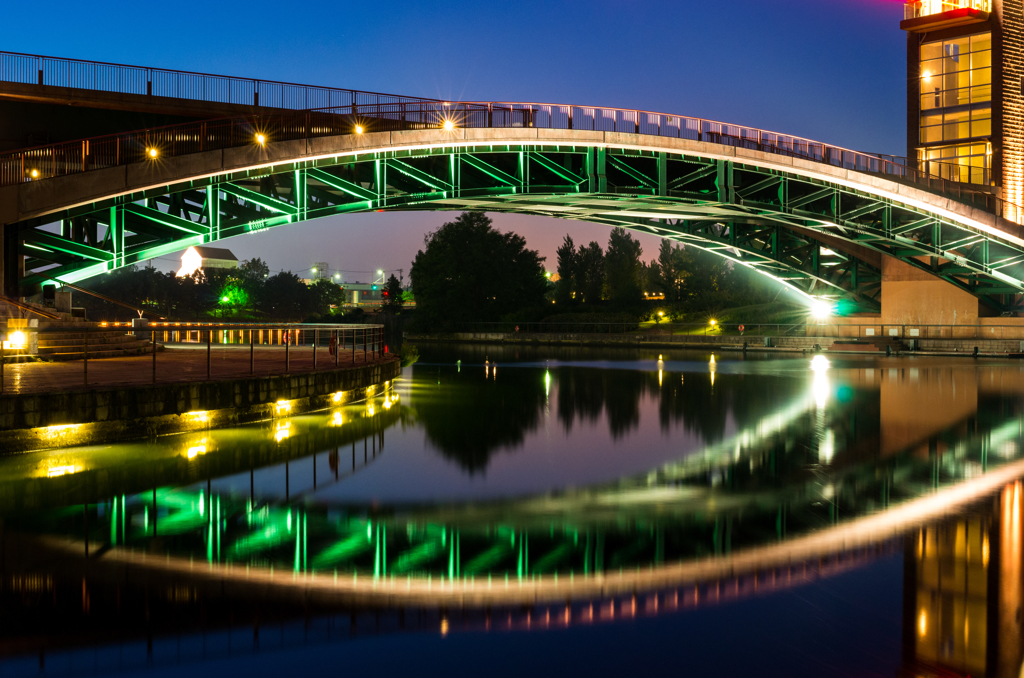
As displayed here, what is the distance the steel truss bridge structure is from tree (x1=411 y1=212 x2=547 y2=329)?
142ft

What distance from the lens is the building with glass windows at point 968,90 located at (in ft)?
162

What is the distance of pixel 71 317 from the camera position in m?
25.7

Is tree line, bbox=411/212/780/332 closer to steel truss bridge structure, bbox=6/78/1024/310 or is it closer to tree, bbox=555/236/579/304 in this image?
tree, bbox=555/236/579/304

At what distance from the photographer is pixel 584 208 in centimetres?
4378

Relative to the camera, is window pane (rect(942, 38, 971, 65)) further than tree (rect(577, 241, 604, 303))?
No

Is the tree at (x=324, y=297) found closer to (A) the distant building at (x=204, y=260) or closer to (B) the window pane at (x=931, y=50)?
(A) the distant building at (x=204, y=260)

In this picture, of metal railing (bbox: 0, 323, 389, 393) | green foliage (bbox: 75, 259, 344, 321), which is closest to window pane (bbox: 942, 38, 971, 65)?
metal railing (bbox: 0, 323, 389, 393)

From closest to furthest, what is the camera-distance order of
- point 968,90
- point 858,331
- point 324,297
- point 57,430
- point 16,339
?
1. point 57,430
2. point 16,339
3. point 968,90
4. point 858,331
5. point 324,297

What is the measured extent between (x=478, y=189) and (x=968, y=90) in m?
35.9

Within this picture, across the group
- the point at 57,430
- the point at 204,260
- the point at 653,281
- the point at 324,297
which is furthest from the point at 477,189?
the point at 204,260

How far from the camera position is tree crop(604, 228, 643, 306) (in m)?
118

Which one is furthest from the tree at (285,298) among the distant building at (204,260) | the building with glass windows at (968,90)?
the building with glass windows at (968,90)

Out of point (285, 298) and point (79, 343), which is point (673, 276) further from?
point (79, 343)

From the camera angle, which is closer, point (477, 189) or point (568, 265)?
point (477, 189)
